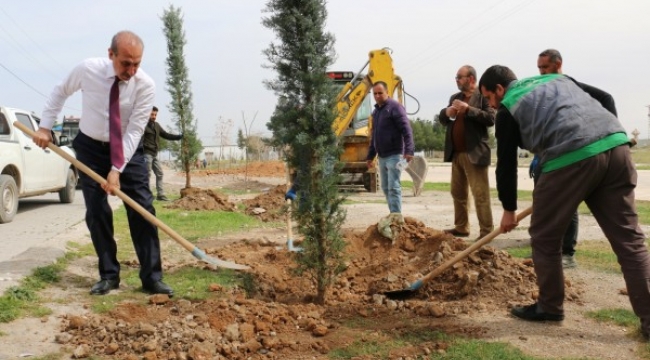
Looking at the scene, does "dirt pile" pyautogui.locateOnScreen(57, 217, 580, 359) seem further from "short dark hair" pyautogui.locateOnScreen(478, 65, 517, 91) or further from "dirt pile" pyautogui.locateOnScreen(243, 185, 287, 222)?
"dirt pile" pyautogui.locateOnScreen(243, 185, 287, 222)

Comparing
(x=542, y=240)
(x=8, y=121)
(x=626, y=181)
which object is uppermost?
(x=8, y=121)

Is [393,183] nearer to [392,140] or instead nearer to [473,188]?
[392,140]

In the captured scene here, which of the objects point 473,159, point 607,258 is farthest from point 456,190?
point 607,258

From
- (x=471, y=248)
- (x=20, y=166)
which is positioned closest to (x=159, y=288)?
(x=471, y=248)

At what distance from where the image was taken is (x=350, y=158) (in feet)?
47.8

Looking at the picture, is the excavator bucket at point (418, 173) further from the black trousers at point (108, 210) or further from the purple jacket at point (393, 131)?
the black trousers at point (108, 210)

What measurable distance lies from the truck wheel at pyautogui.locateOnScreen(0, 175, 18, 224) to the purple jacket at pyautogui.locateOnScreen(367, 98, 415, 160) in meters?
6.08

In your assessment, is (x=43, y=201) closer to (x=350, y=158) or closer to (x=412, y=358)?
(x=350, y=158)

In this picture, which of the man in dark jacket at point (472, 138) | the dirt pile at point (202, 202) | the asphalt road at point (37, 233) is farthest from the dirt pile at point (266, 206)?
the man in dark jacket at point (472, 138)

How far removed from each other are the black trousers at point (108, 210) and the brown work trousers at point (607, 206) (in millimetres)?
3099

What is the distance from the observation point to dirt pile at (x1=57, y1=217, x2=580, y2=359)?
346cm

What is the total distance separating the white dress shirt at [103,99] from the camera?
4379 mm

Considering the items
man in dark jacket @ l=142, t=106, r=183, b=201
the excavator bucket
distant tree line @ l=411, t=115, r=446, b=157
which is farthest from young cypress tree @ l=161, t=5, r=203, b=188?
distant tree line @ l=411, t=115, r=446, b=157

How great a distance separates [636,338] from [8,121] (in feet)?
31.7
